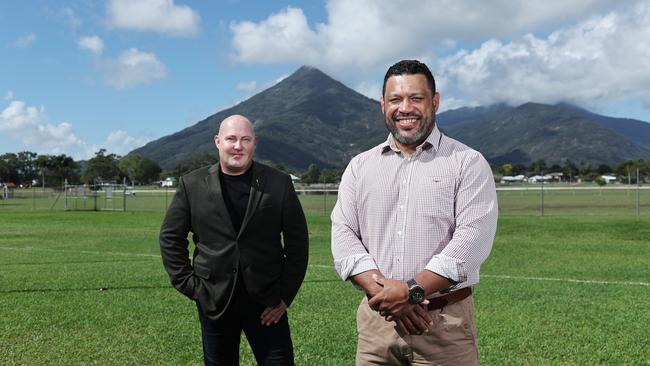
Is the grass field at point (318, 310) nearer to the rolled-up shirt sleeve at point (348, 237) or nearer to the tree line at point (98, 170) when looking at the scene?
the rolled-up shirt sleeve at point (348, 237)

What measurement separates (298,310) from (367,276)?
5479 millimetres

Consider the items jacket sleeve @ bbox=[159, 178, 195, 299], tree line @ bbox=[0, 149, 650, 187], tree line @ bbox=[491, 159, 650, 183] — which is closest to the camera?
jacket sleeve @ bbox=[159, 178, 195, 299]

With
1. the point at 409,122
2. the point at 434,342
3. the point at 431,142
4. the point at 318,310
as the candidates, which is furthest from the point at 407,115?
the point at 318,310

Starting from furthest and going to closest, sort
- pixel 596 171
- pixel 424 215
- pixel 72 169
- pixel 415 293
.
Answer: pixel 596 171
pixel 72 169
pixel 424 215
pixel 415 293

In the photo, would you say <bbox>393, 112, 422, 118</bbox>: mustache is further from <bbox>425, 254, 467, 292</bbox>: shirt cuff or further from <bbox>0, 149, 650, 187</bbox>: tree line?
<bbox>0, 149, 650, 187</bbox>: tree line

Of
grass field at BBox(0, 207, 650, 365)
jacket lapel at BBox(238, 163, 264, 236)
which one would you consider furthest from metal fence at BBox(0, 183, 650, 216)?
jacket lapel at BBox(238, 163, 264, 236)

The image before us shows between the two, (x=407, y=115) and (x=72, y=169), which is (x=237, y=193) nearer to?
(x=407, y=115)

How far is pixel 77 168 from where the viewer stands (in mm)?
129750

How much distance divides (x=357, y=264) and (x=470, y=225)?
54 cm

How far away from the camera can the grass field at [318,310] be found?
6.09 metres

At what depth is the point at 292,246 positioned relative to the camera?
12.1 feet

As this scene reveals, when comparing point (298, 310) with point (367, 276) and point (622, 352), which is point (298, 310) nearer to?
point (622, 352)

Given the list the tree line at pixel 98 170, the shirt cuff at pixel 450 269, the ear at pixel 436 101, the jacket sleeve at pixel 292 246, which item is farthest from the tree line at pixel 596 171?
Answer: the shirt cuff at pixel 450 269

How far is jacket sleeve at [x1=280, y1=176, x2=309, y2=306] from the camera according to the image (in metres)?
3.64
